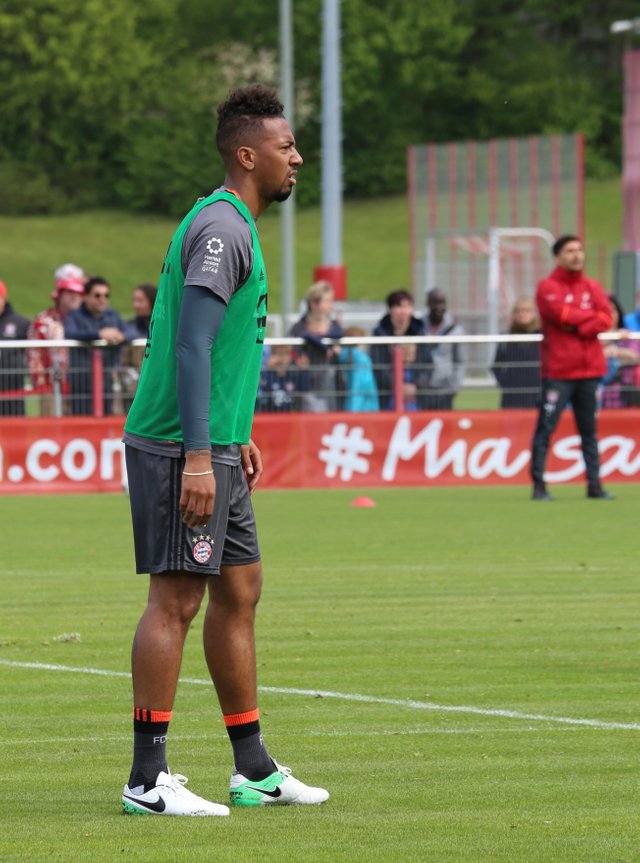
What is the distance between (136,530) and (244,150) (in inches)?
48.3

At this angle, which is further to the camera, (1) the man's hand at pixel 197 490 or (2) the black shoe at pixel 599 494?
(2) the black shoe at pixel 599 494

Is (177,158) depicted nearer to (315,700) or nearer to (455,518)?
(455,518)

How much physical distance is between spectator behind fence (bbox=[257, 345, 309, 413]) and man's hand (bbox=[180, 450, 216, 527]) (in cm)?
1385

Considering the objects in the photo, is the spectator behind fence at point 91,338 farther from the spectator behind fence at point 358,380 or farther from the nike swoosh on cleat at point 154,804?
the nike swoosh on cleat at point 154,804

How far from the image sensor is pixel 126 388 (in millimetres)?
19703

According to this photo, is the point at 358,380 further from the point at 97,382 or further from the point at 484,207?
the point at 484,207

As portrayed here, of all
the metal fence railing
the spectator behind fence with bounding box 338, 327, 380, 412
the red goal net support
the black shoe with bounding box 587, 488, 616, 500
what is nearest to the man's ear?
the black shoe with bounding box 587, 488, 616, 500

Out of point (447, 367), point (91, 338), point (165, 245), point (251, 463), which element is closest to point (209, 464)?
point (251, 463)

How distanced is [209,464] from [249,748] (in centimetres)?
92

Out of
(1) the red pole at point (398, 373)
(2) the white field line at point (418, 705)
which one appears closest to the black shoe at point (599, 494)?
(1) the red pole at point (398, 373)

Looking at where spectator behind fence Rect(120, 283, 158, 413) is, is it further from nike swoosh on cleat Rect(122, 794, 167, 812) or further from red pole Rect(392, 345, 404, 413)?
nike swoosh on cleat Rect(122, 794, 167, 812)

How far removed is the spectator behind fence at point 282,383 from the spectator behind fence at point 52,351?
1.99m

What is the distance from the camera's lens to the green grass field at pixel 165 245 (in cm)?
7225

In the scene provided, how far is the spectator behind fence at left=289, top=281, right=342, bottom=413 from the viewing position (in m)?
19.8
